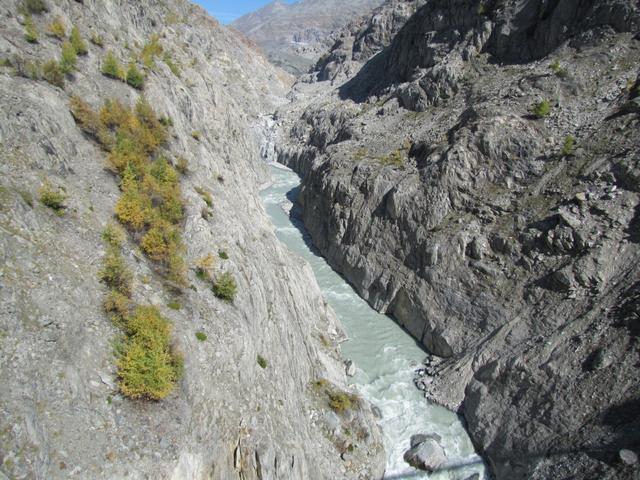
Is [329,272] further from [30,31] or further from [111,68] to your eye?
[30,31]

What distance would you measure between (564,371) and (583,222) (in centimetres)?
985

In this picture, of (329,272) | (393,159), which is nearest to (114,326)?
(329,272)

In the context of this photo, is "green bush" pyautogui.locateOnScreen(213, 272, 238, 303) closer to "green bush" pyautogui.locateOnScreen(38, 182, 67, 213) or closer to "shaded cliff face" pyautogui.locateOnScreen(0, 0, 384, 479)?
"shaded cliff face" pyautogui.locateOnScreen(0, 0, 384, 479)

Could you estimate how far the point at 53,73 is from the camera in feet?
60.6

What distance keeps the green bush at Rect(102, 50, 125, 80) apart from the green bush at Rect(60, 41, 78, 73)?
6.07 ft

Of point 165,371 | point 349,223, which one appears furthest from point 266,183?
point 165,371

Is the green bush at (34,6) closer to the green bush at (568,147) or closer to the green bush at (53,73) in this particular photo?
the green bush at (53,73)

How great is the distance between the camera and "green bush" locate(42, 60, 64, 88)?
18.3 meters

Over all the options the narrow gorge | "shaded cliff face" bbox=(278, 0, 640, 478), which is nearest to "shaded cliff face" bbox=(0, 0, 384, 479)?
the narrow gorge

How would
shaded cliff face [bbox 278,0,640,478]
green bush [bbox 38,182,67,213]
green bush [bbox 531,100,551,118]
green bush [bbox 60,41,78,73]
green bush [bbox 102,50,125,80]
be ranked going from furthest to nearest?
green bush [bbox 531,100,551,118] → green bush [bbox 102,50,125,80] → shaded cliff face [bbox 278,0,640,478] → green bush [bbox 60,41,78,73] → green bush [bbox 38,182,67,213]

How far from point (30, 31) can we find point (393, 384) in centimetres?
2876

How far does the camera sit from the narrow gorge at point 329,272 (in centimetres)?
1100

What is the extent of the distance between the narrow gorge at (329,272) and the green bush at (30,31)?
0.73 ft

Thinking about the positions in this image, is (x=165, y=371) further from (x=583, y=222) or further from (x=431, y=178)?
(x=431, y=178)
